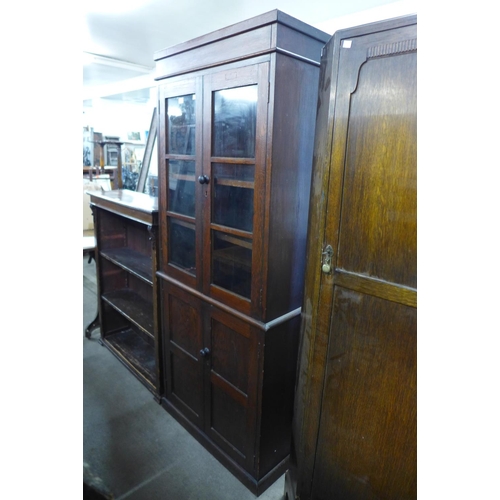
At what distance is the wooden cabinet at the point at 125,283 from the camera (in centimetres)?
236

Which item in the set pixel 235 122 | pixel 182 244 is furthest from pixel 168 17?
pixel 182 244

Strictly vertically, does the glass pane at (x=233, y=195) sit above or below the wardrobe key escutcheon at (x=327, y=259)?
above

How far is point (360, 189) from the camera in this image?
37.8 inches

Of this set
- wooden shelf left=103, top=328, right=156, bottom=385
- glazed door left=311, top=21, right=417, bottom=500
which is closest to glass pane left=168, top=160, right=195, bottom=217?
glazed door left=311, top=21, right=417, bottom=500

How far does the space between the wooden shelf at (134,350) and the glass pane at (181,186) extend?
3.80ft

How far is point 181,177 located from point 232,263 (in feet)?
1.66

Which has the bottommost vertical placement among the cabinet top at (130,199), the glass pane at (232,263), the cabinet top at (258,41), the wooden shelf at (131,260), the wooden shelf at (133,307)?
the wooden shelf at (133,307)

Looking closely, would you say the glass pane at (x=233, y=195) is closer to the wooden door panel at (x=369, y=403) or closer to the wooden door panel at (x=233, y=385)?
the wooden door panel at (x=233, y=385)

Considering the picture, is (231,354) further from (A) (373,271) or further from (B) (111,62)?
(B) (111,62)

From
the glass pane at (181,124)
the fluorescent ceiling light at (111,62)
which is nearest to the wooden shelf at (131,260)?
the glass pane at (181,124)

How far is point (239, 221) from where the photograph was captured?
1.49 m

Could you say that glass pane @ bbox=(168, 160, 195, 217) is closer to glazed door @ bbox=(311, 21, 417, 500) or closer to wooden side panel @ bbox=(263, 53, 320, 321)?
wooden side panel @ bbox=(263, 53, 320, 321)

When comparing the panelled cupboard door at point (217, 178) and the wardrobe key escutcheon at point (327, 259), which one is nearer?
the wardrobe key escutcheon at point (327, 259)
